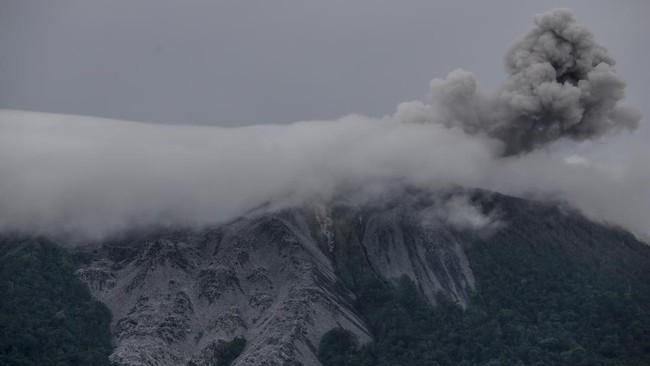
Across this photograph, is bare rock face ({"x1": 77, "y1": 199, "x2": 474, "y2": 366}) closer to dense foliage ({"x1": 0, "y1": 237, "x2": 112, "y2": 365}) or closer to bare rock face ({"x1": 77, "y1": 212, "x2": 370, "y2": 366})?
bare rock face ({"x1": 77, "y1": 212, "x2": 370, "y2": 366})

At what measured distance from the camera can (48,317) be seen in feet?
606

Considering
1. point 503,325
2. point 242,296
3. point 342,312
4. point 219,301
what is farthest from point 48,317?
point 503,325

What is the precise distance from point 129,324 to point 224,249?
26.1 m

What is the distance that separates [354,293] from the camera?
7687 inches

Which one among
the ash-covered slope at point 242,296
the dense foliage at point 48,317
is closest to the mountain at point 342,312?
the ash-covered slope at point 242,296

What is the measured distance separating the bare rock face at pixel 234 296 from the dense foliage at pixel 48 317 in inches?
109

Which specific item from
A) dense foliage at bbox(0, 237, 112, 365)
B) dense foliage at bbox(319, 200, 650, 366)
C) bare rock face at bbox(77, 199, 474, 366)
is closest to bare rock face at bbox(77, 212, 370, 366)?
bare rock face at bbox(77, 199, 474, 366)

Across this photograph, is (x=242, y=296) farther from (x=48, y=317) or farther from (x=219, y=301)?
(x=48, y=317)

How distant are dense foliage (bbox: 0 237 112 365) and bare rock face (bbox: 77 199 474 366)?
278 centimetres

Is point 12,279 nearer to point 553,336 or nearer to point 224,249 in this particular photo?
point 224,249

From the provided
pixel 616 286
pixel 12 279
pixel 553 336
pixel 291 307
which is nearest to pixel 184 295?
pixel 291 307

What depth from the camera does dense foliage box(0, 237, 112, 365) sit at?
562ft

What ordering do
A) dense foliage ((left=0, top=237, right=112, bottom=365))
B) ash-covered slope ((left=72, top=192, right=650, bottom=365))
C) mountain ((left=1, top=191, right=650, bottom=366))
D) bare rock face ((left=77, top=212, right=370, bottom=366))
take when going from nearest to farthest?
bare rock face ((left=77, top=212, right=370, bottom=366))
dense foliage ((left=0, top=237, right=112, bottom=365))
ash-covered slope ((left=72, top=192, right=650, bottom=365))
mountain ((left=1, top=191, right=650, bottom=366))

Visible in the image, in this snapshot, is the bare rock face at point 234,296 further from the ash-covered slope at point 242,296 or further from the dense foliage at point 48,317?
the dense foliage at point 48,317
